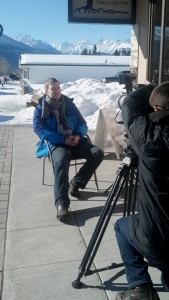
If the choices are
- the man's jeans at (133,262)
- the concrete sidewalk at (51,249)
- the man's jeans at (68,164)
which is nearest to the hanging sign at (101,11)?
the man's jeans at (68,164)

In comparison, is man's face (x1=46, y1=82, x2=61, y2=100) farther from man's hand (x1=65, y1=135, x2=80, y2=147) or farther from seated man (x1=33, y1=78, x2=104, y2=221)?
man's hand (x1=65, y1=135, x2=80, y2=147)

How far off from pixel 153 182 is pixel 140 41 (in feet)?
16.6

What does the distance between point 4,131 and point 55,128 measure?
537cm

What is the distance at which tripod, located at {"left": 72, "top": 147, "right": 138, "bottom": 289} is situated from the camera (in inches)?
102

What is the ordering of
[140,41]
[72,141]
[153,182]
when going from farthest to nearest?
[140,41]
[72,141]
[153,182]

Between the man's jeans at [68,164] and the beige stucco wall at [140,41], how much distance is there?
6.42 ft

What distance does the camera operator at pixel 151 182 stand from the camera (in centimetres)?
200

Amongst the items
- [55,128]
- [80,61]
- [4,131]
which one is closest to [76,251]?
[55,128]

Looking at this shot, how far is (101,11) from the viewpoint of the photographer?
6.20 m

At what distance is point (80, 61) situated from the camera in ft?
197

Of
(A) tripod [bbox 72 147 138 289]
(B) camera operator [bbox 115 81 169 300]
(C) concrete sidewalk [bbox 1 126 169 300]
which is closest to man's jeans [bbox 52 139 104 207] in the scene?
(C) concrete sidewalk [bbox 1 126 169 300]

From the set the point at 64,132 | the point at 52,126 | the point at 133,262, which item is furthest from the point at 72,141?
the point at 133,262

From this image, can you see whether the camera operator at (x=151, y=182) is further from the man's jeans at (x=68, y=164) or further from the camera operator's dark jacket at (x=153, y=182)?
the man's jeans at (x=68, y=164)

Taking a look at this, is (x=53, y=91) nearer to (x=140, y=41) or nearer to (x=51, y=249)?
(x=51, y=249)
